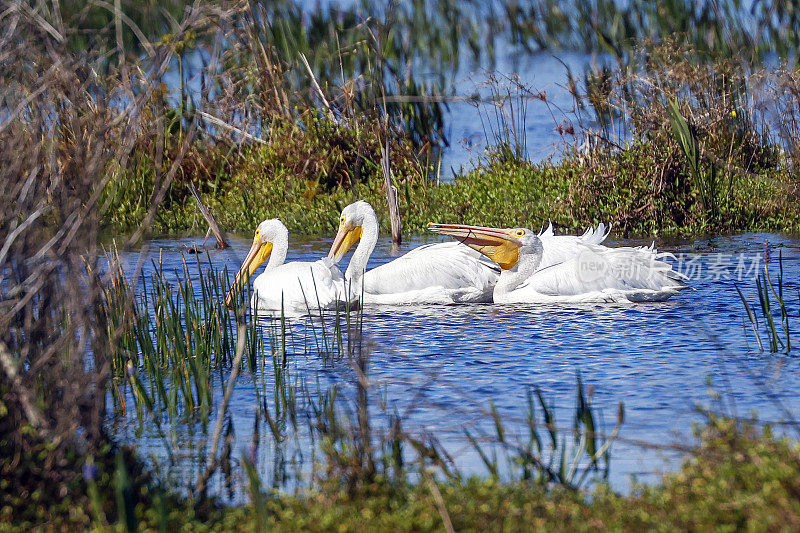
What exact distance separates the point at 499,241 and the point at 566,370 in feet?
10.2

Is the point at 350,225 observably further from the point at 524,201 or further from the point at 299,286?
the point at 524,201

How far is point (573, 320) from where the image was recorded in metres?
8.12

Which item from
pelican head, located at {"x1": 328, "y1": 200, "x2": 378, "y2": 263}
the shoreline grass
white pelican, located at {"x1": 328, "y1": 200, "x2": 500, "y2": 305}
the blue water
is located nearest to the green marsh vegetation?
→ the blue water

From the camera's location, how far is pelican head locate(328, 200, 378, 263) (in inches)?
399

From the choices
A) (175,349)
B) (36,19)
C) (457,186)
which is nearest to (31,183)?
(36,19)

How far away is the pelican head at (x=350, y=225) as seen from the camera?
1013cm

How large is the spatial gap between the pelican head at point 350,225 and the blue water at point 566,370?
142 cm

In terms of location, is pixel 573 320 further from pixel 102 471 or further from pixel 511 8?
pixel 511 8

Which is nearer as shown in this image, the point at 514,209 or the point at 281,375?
the point at 281,375

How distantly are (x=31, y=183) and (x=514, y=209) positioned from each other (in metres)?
8.55

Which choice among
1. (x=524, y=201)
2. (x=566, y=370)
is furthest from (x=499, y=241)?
(x=524, y=201)

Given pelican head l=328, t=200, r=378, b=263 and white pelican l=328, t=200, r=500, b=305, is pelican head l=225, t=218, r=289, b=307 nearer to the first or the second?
pelican head l=328, t=200, r=378, b=263

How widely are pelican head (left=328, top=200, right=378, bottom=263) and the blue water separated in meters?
1.42

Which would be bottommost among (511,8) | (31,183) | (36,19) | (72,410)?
(72,410)
